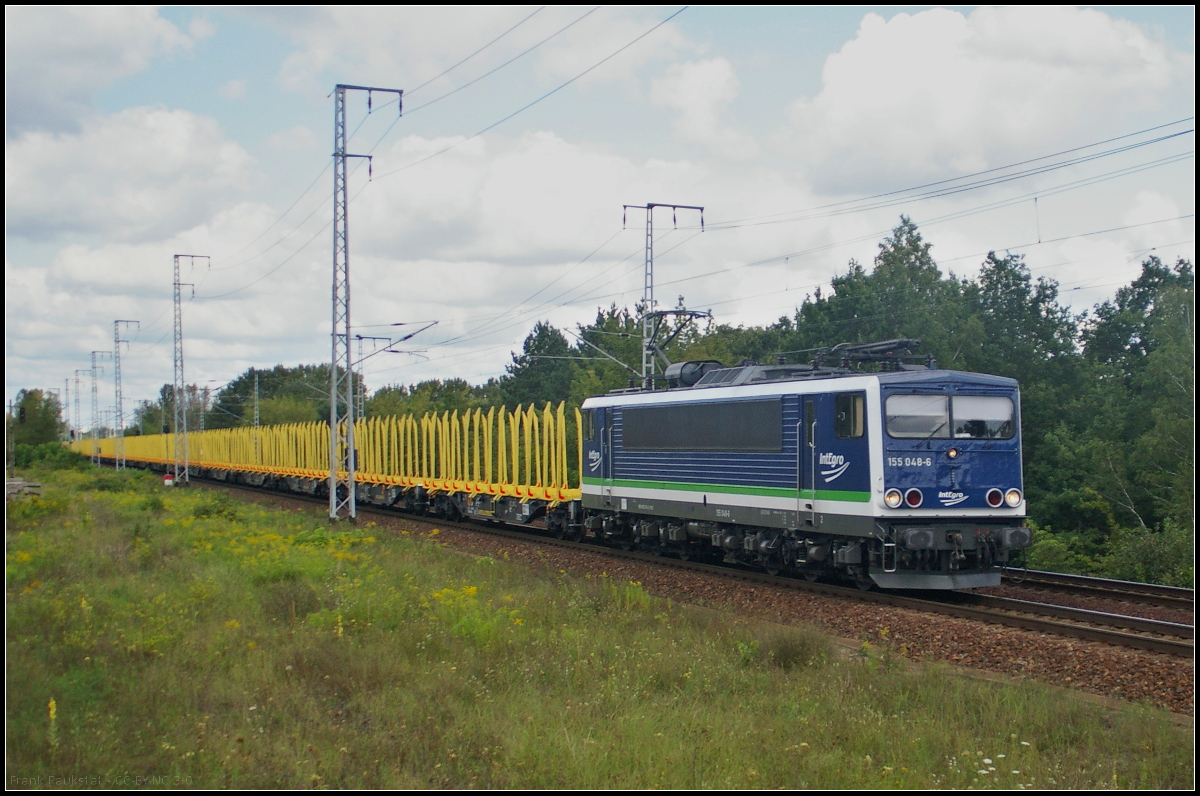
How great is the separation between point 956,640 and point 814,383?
5.25 metres

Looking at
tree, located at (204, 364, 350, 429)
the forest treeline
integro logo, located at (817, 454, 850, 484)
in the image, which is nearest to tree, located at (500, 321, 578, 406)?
the forest treeline

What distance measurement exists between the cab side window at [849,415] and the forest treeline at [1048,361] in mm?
14747

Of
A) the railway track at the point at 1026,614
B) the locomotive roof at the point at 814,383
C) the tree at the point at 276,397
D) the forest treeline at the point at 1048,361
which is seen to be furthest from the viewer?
the tree at the point at 276,397

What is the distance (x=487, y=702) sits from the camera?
8672mm

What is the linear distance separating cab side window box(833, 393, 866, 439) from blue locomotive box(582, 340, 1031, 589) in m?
0.02

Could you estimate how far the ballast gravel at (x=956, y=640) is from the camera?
10.2m

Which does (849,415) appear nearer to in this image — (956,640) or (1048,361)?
(956,640)

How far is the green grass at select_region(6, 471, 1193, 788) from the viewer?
7.04 meters

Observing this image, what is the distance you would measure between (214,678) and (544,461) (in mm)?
17350

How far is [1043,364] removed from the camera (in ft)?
181

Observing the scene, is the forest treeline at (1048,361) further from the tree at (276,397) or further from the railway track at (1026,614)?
the tree at (276,397)

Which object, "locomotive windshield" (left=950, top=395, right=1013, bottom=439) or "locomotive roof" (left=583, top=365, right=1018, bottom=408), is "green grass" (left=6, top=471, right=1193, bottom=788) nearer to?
"locomotive roof" (left=583, top=365, right=1018, bottom=408)

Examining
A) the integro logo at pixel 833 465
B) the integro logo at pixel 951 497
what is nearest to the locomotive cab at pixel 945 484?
the integro logo at pixel 951 497

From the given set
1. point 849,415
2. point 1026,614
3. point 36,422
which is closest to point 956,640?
point 1026,614
